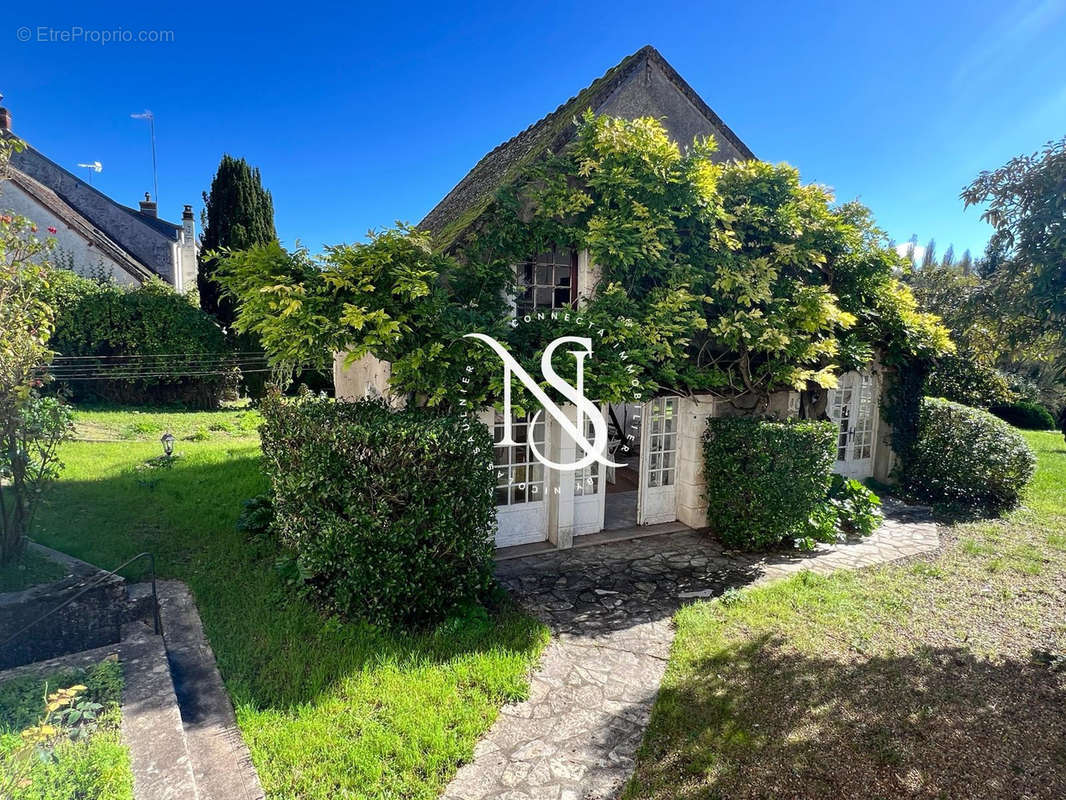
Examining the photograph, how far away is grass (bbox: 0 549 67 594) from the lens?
20.1 feet

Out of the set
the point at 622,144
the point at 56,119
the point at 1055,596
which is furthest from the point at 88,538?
the point at 1055,596

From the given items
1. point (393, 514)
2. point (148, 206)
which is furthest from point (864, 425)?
point (148, 206)

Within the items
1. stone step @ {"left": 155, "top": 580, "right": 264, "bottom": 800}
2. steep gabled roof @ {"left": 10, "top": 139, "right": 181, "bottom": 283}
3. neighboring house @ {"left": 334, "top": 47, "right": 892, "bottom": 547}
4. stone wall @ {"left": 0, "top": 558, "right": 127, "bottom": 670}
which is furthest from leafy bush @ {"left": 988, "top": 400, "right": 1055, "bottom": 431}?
steep gabled roof @ {"left": 10, "top": 139, "right": 181, "bottom": 283}

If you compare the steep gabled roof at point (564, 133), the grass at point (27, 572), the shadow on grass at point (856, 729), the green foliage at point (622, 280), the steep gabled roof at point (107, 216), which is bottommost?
the shadow on grass at point (856, 729)

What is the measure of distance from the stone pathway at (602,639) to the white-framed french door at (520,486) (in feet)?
1.85

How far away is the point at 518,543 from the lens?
9.24m

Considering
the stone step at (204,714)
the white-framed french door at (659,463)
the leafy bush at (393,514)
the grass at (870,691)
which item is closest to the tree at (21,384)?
the stone step at (204,714)

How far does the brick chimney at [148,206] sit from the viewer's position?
32812 mm

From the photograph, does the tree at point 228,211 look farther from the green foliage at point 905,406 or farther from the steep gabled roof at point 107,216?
the green foliage at point 905,406

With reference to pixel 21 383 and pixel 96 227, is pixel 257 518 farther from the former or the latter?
pixel 96 227

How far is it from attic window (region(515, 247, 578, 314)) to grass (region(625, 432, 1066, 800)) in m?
5.29

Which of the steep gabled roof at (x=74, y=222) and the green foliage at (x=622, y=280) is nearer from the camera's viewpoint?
the green foliage at (x=622, y=280)

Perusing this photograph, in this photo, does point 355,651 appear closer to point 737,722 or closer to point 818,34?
point 737,722

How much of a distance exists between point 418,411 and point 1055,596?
966 centimetres
